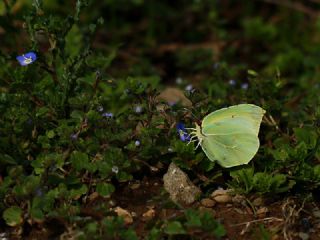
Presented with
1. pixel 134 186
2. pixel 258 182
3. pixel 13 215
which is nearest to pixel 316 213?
pixel 258 182

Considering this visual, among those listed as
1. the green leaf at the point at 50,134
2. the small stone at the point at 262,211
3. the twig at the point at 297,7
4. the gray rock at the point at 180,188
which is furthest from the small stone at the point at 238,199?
the twig at the point at 297,7

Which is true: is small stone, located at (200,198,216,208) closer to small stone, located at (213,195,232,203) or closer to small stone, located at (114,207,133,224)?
small stone, located at (213,195,232,203)

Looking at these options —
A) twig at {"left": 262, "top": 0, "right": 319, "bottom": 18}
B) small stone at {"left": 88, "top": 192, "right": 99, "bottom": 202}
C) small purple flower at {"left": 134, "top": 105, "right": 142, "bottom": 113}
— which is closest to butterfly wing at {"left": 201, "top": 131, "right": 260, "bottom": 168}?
small purple flower at {"left": 134, "top": 105, "right": 142, "bottom": 113}

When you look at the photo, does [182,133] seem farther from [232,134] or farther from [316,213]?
[316,213]

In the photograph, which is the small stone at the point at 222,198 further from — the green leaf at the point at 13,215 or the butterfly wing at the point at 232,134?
the green leaf at the point at 13,215

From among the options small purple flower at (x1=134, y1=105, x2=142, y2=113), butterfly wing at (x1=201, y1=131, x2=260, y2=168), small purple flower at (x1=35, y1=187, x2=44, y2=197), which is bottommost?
butterfly wing at (x1=201, y1=131, x2=260, y2=168)

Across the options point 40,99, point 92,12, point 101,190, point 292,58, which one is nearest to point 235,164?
point 101,190
